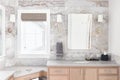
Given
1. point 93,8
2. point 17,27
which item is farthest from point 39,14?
point 93,8

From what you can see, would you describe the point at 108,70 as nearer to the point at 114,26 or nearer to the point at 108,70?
the point at 108,70

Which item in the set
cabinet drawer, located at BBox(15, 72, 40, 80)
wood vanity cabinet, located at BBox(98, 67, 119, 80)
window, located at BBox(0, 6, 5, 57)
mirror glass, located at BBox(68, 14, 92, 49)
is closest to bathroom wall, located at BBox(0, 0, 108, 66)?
mirror glass, located at BBox(68, 14, 92, 49)

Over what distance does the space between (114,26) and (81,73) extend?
1.23m

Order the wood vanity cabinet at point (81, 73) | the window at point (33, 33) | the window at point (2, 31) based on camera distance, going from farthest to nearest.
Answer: the window at point (33, 33) → the window at point (2, 31) → the wood vanity cabinet at point (81, 73)

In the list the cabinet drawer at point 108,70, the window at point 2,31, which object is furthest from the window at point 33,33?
the cabinet drawer at point 108,70

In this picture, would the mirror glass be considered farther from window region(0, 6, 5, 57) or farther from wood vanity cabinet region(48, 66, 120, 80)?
window region(0, 6, 5, 57)

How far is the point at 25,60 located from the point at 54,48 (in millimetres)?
734

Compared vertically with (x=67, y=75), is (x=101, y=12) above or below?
above

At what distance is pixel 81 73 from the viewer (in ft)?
13.4

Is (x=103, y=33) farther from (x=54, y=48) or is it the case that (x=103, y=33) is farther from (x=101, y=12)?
(x=54, y=48)

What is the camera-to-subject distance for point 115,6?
14.0ft

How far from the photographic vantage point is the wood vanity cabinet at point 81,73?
4086 mm

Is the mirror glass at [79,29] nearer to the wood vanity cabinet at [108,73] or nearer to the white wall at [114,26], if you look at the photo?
the white wall at [114,26]

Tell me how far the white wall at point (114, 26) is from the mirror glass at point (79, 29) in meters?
0.48
